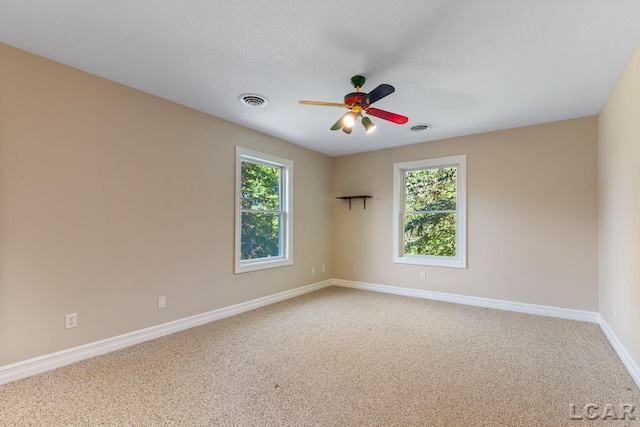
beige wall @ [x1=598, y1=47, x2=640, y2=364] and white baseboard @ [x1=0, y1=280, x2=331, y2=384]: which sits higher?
beige wall @ [x1=598, y1=47, x2=640, y2=364]

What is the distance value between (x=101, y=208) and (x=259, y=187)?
6.69 ft

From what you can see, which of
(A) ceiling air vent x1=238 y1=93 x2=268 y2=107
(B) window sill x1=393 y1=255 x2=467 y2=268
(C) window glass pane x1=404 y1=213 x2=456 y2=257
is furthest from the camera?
(C) window glass pane x1=404 y1=213 x2=456 y2=257

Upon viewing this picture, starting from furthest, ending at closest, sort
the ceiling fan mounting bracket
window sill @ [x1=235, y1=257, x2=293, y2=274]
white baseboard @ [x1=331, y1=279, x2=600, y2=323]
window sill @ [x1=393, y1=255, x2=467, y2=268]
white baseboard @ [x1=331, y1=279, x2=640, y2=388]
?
window sill @ [x1=393, y1=255, x2=467, y2=268] → window sill @ [x1=235, y1=257, x2=293, y2=274] → white baseboard @ [x1=331, y1=279, x2=600, y2=323] → the ceiling fan mounting bracket → white baseboard @ [x1=331, y1=279, x2=640, y2=388]

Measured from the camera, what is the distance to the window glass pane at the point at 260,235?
167 inches

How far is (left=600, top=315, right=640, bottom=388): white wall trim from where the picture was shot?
2.28 m

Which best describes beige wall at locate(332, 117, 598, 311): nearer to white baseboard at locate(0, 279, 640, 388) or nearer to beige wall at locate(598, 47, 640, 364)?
white baseboard at locate(0, 279, 640, 388)

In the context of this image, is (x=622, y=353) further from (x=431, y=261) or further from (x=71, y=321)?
(x=71, y=321)

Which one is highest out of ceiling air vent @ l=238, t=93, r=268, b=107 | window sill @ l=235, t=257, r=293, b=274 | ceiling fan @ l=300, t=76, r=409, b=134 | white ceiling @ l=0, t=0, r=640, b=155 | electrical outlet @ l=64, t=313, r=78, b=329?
white ceiling @ l=0, t=0, r=640, b=155

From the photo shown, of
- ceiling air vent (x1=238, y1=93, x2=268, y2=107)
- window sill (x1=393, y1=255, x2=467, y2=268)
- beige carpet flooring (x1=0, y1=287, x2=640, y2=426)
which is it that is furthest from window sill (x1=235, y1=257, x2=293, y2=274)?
ceiling air vent (x1=238, y1=93, x2=268, y2=107)

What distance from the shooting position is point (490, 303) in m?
4.30

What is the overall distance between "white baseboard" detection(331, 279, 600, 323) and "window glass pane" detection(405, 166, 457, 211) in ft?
4.31

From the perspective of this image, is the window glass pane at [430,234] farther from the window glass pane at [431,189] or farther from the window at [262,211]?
the window at [262,211]

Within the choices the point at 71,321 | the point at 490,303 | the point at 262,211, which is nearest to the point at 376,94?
the point at 262,211

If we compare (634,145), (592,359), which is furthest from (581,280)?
(634,145)
